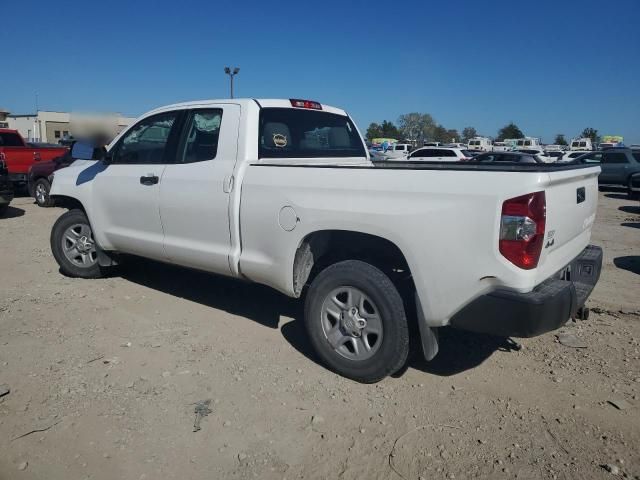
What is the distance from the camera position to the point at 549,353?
160 inches

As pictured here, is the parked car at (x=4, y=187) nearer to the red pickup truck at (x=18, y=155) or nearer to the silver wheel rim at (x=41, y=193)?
the silver wheel rim at (x=41, y=193)

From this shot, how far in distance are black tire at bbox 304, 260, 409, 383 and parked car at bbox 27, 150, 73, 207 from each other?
11644mm

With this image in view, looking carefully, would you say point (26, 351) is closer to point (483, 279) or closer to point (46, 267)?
point (46, 267)

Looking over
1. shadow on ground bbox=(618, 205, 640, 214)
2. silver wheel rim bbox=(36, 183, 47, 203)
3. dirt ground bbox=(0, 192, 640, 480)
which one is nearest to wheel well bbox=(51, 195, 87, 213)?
dirt ground bbox=(0, 192, 640, 480)

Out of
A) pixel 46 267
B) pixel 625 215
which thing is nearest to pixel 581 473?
pixel 46 267

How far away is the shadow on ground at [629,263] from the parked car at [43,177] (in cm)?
1234

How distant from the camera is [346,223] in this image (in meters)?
3.42

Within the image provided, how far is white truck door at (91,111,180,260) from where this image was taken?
4789 millimetres

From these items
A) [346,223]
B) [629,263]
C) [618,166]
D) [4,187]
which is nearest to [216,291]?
[346,223]

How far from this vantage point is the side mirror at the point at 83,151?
5316 millimetres

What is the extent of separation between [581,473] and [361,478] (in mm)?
1139

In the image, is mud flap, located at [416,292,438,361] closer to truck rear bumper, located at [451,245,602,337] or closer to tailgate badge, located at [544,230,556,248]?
truck rear bumper, located at [451,245,602,337]

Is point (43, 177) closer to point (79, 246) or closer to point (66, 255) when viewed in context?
point (66, 255)

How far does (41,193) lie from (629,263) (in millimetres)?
13276
